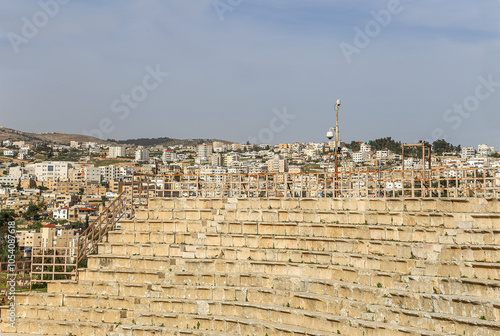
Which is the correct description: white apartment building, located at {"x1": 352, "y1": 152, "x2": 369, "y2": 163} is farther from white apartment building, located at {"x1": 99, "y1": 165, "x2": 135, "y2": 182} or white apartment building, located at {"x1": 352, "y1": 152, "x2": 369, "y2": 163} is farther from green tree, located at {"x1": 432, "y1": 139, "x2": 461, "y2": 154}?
white apartment building, located at {"x1": 99, "y1": 165, "x2": 135, "y2": 182}

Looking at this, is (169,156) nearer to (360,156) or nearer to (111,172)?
(111,172)

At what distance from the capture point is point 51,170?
173625mm

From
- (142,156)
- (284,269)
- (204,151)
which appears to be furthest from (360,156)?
(142,156)

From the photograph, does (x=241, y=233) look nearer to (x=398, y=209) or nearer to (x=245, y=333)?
(x=245, y=333)

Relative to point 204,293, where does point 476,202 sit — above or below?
above

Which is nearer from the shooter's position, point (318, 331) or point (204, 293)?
point (318, 331)

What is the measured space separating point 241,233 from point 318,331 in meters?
5.73

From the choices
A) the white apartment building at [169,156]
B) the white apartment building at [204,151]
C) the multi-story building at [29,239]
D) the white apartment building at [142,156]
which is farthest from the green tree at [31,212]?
the white apartment building at [142,156]

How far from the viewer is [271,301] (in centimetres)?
1794

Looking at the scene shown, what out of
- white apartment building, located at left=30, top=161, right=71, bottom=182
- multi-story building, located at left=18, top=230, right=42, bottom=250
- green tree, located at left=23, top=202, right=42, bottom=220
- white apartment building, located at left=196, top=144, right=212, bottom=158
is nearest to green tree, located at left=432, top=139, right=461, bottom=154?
multi-story building, located at left=18, top=230, right=42, bottom=250

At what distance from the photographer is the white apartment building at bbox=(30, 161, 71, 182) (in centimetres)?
17088

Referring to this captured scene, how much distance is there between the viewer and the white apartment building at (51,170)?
561ft

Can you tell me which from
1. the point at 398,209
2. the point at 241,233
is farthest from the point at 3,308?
the point at 398,209

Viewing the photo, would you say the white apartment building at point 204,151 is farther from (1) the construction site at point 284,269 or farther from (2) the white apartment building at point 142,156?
(1) the construction site at point 284,269
